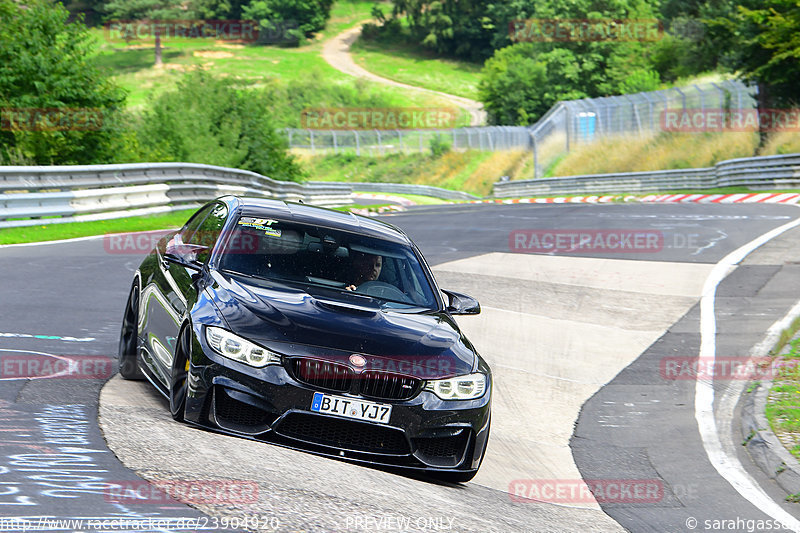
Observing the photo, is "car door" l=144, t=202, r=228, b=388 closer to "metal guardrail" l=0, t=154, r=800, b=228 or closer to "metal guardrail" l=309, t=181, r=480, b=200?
"metal guardrail" l=0, t=154, r=800, b=228

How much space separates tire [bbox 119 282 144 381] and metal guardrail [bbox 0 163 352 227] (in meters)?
8.61

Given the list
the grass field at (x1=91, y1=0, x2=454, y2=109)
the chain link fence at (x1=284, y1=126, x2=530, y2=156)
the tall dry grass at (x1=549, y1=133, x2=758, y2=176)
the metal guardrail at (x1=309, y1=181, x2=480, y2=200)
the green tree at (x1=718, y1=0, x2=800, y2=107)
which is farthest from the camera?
the grass field at (x1=91, y1=0, x2=454, y2=109)

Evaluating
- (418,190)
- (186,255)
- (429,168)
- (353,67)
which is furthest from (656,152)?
(353,67)

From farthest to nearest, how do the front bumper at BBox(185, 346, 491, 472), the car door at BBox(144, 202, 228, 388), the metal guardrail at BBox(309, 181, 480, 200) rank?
the metal guardrail at BBox(309, 181, 480, 200), the car door at BBox(144, 202, 228, 388), the front bumper at BBox(185, 346, 491, 472)

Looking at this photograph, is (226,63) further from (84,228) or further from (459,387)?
(459,387)

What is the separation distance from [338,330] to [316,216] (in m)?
1.77

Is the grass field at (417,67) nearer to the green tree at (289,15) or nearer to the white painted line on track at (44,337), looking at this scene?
the green tree at (289,15)

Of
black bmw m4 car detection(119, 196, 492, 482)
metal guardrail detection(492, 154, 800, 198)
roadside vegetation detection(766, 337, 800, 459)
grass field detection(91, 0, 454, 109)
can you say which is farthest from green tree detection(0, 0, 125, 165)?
grass field detection(91, 0, 454, 109)

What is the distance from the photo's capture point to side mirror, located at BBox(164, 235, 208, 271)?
705cm

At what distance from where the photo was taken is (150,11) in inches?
4788

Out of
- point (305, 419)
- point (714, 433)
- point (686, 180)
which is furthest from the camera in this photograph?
point (686, 180)

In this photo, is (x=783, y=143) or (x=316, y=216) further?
(x=783, y=143)

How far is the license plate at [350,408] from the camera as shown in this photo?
19.2 ft

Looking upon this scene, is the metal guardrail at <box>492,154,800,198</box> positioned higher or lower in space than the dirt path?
higher
